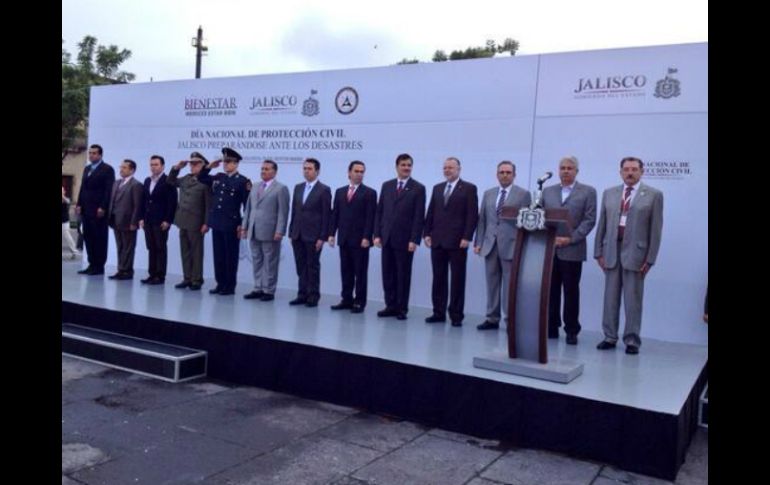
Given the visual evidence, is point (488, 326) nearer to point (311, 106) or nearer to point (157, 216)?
point (311, 106)

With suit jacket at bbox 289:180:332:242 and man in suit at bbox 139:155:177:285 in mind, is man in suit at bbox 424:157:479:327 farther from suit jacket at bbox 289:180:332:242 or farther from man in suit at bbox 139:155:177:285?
man in suit at bbox 139:155:177:285

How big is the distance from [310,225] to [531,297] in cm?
295

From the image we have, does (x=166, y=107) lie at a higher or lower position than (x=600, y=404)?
higher

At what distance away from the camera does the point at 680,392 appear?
13.1ft

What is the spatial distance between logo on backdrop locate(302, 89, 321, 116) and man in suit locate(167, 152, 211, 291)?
4.53 feet

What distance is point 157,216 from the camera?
25.4ft

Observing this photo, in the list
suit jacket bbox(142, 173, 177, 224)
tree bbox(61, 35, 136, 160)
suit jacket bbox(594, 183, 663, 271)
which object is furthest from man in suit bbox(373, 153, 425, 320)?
tree bbox(61, 35, 136, 160)

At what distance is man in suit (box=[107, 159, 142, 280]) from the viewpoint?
791cm

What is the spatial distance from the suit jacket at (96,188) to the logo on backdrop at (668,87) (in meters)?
6.16

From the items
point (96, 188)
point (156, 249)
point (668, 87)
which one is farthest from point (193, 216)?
point (668, 87)

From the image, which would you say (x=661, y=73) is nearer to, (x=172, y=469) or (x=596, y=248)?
(x=596, y=248)

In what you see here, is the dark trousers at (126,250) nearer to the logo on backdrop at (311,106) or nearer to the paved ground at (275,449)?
the logo on backdrop at (311,106)
